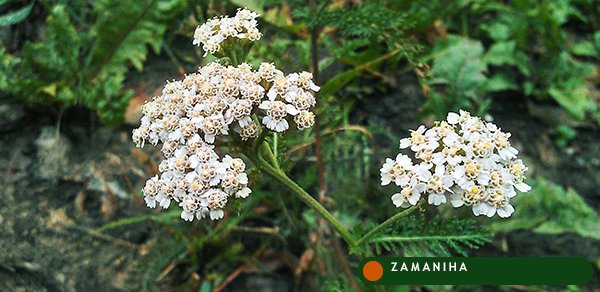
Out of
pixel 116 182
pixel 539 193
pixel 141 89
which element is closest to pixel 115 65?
pixel 141 89

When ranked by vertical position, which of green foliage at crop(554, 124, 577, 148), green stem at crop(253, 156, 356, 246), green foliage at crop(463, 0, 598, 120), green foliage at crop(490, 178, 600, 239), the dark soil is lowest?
the dark soil

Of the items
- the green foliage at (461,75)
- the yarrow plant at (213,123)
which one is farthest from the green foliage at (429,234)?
the green foliage at (461,75)

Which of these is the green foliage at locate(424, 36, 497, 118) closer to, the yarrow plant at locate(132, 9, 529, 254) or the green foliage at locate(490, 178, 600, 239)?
the green foliage at locate(490, 178, 600, 239)

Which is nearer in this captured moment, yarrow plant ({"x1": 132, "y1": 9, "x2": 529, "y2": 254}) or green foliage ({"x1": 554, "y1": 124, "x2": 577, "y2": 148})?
yarrow plant ({"x1": 132, "y1": 9, "x2": 529, "y2": 254})

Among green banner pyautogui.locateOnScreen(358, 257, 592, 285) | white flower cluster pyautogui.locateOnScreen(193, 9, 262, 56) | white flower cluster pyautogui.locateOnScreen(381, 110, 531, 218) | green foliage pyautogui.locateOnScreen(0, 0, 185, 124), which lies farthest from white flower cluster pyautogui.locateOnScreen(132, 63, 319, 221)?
green foliage pyautogui.locateOnScreen(0, 0, 185, 124)

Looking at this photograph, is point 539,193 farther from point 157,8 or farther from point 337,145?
point 157,8

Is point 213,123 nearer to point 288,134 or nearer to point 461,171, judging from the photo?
point 461,171
